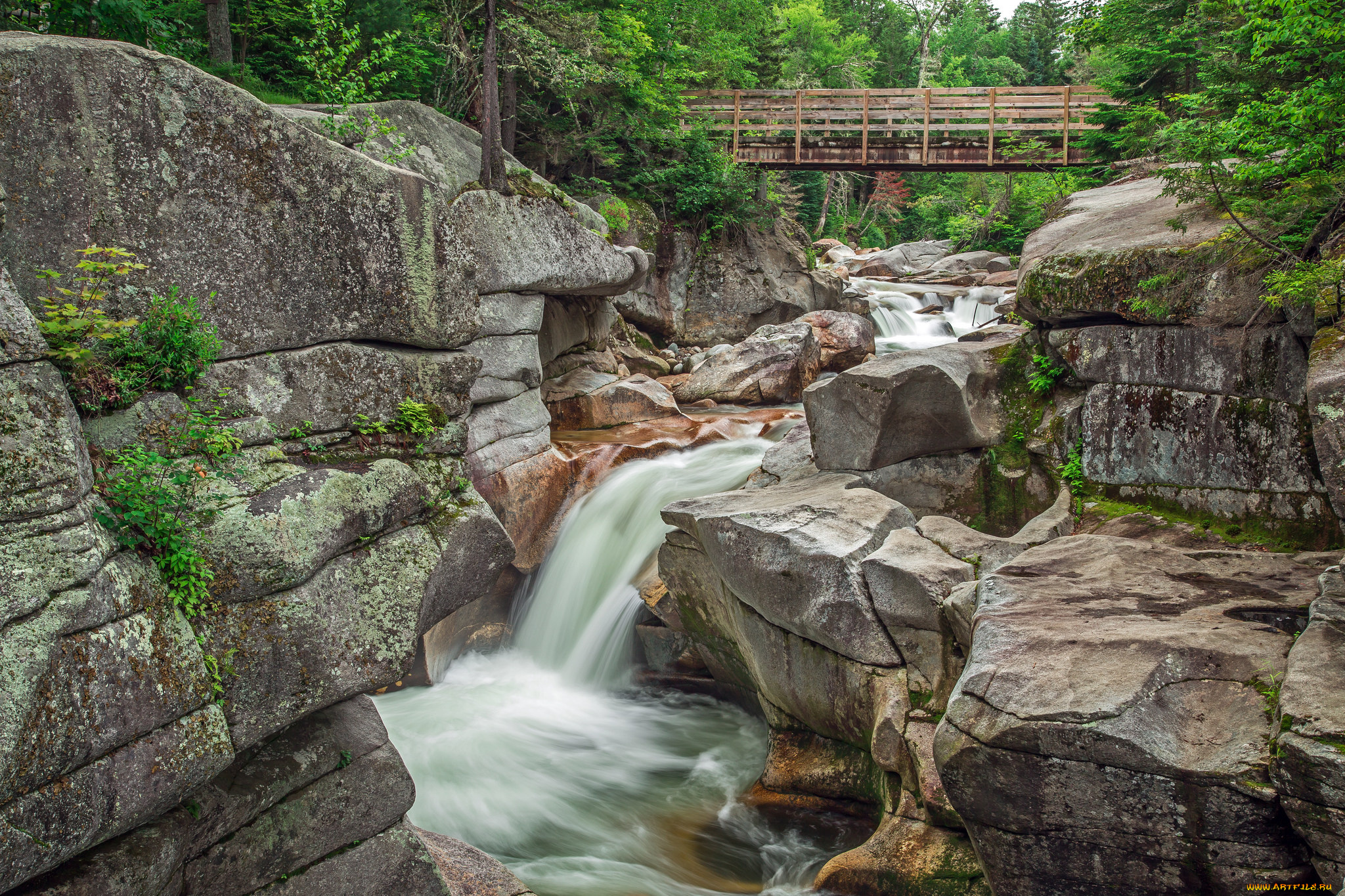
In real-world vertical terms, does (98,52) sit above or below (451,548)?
above

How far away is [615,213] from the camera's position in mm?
17422

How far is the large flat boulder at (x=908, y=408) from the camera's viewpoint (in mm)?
8844

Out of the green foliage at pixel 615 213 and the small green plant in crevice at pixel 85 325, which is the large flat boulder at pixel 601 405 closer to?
the green foliage at pixel 615 213

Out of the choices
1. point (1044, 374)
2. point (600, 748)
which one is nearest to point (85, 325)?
point (600, 748)

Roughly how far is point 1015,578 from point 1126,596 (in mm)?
773

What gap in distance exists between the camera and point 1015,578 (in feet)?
20.6

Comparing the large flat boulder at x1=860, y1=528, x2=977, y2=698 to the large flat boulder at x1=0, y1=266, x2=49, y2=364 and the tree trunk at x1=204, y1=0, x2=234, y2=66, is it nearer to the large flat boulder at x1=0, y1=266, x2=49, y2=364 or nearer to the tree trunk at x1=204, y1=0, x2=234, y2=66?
the large flat boulder at x1=0, y1=266, x2=49, y2=364

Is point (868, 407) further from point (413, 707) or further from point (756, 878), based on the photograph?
point (413, 707)

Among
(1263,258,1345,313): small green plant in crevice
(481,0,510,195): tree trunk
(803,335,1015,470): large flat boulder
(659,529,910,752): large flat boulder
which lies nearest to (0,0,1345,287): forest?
(1263,258,1345,313): small green plant in crevice

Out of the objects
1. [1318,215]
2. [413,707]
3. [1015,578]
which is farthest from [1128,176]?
[413,707]

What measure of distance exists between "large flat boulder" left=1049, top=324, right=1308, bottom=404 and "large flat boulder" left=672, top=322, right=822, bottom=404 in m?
7.29

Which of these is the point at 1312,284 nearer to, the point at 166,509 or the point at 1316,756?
the point at 1316,756

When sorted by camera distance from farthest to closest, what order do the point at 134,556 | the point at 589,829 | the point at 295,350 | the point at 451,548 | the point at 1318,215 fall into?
the point at 589,829
the point at 1318,215
the point at 451,548
the point at 295,350
the point at 134,556

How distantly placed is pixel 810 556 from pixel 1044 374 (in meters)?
3.84
